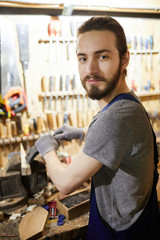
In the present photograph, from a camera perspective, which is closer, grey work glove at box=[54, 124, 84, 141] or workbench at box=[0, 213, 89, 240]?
workbench at box=[0, 213, 89, 240]

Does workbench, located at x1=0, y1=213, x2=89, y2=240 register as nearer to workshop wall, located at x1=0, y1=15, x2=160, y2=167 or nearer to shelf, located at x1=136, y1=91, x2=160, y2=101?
workshop wall, located at x1=0, y1=15, x2=160, y2=167

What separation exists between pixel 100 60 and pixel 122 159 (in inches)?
20.9

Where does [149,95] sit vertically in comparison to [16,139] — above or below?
above

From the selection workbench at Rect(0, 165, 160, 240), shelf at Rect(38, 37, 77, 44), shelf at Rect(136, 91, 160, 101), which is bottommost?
workbench at Rect(0, 165, 160, 240)

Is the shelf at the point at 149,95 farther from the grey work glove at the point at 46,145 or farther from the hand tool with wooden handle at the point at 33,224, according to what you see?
the hand tool with wooden handle at the point at 33,224

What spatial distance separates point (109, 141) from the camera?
0.90m

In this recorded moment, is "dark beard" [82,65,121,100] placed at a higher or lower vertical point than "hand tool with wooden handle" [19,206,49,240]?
higher

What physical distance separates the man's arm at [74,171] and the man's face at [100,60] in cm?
38

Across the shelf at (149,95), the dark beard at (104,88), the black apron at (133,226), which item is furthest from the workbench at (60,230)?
the shelf at (149,95)

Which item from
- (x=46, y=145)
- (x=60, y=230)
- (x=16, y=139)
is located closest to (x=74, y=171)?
(x=46, y=145)

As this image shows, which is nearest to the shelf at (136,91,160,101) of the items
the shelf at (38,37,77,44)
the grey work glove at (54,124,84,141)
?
the shelf at (38,37,77,44)

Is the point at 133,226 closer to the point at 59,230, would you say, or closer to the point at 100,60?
the point at 59,230

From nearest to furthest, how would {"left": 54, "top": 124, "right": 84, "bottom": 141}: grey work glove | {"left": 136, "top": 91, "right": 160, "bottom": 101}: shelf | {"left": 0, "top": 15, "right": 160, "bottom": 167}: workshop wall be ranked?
{"left": 54, "top": 124, "right": 84, "bottom": 141}: grey work glove → {"left": 0, "top": 15, "right": 160, "bottom": 167}: workshop wall → {"left": 136, "top": 91, "right": 160, "bottom": 101}: shelf

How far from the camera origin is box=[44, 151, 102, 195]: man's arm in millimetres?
941
